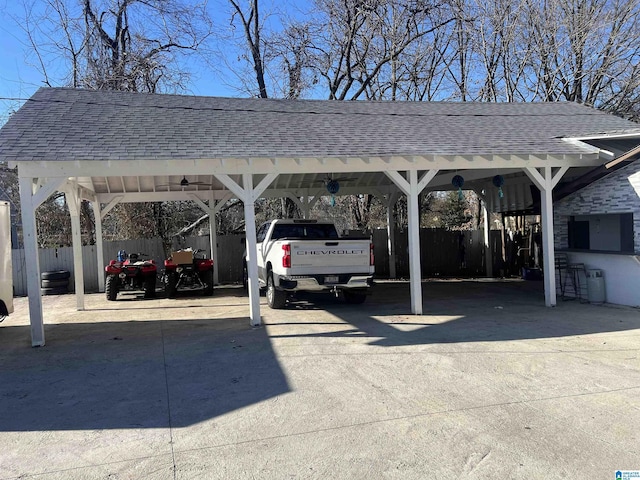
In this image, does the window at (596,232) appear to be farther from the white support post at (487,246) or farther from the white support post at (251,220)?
the white support post at (251,220)

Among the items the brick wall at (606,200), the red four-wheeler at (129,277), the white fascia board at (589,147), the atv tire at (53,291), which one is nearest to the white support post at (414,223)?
the white fascia board at (589,147)

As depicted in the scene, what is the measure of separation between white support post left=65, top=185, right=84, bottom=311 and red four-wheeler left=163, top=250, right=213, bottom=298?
2386 mm

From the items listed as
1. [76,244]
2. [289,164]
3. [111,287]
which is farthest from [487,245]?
[76,244]

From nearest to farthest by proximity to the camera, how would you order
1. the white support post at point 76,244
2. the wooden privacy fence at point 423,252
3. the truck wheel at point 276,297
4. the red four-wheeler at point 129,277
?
the truck wheel at point 276,297 → the white support post at point 76,244 → the red four-wheeler at point 129,277 → the wooden privacy fence at point 423,252

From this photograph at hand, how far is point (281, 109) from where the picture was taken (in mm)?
12336

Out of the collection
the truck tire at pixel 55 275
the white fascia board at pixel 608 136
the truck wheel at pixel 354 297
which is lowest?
the truck wheel at pixel 354 297

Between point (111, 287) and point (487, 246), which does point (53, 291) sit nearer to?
point (111, 287)

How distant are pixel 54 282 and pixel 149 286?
421 cm

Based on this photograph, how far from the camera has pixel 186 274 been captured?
13734 mm

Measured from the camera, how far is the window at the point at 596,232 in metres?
10.9

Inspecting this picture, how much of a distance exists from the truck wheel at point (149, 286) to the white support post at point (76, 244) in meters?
2.00

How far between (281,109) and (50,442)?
983cm

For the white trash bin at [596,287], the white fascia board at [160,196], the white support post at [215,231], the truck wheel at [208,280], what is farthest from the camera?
the white support post at [215,231]

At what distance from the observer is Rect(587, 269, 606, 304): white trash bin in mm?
10530
